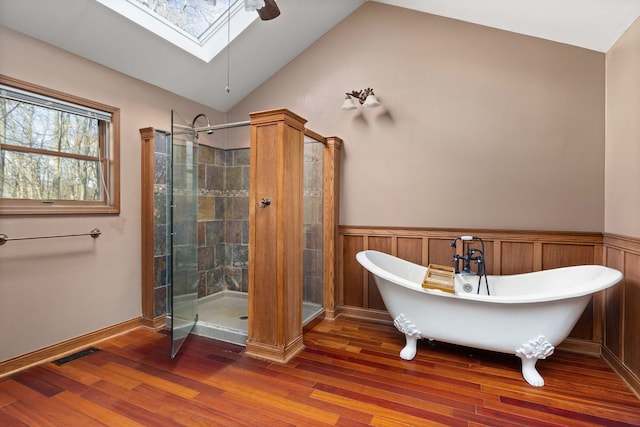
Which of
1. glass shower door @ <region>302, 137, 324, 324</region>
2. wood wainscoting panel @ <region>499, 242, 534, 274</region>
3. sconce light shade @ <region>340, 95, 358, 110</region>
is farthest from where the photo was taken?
sconce light shade @ <region>340, 95, 358, 110</region>

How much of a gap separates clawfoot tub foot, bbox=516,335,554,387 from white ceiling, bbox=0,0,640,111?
213 centimetres

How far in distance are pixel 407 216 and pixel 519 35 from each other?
173cm

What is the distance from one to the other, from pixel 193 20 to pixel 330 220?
84.4 inches

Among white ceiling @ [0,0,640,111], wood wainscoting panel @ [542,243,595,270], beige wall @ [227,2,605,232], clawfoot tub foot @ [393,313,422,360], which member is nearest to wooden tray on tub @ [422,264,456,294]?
clawfoot tub foot @ [393,313,422,360]

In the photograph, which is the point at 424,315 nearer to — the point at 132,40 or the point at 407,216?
the point at 407,216

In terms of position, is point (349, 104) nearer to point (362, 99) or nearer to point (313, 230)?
point (362, 99)

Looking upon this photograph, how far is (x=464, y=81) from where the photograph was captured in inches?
109

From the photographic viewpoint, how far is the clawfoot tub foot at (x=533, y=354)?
78.1 inches

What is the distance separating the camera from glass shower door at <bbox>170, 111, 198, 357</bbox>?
2.33 metres

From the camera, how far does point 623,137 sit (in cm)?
216

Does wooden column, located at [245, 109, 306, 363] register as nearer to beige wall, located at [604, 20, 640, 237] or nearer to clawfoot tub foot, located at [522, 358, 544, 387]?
clawfoot tub foot, located at [522, 358, 544, 387]

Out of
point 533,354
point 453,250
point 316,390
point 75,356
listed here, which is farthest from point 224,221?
point 533,354

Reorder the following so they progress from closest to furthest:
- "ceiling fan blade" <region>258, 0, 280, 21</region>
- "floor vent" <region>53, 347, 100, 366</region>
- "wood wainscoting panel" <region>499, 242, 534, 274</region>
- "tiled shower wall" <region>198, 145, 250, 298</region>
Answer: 1. "ceiling fan blade" <region>258, 0, 280, 21</region>
2. "floor vent" <region>53, 347, 100, 366</region>
3. "wood wainscoting panel" <region>499, 242, 534, 274</region>
4. "tiled shower wall" <region>198, 145, 250, 298</region>

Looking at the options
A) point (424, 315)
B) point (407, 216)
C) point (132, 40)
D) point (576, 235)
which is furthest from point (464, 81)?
point (132, 40)
